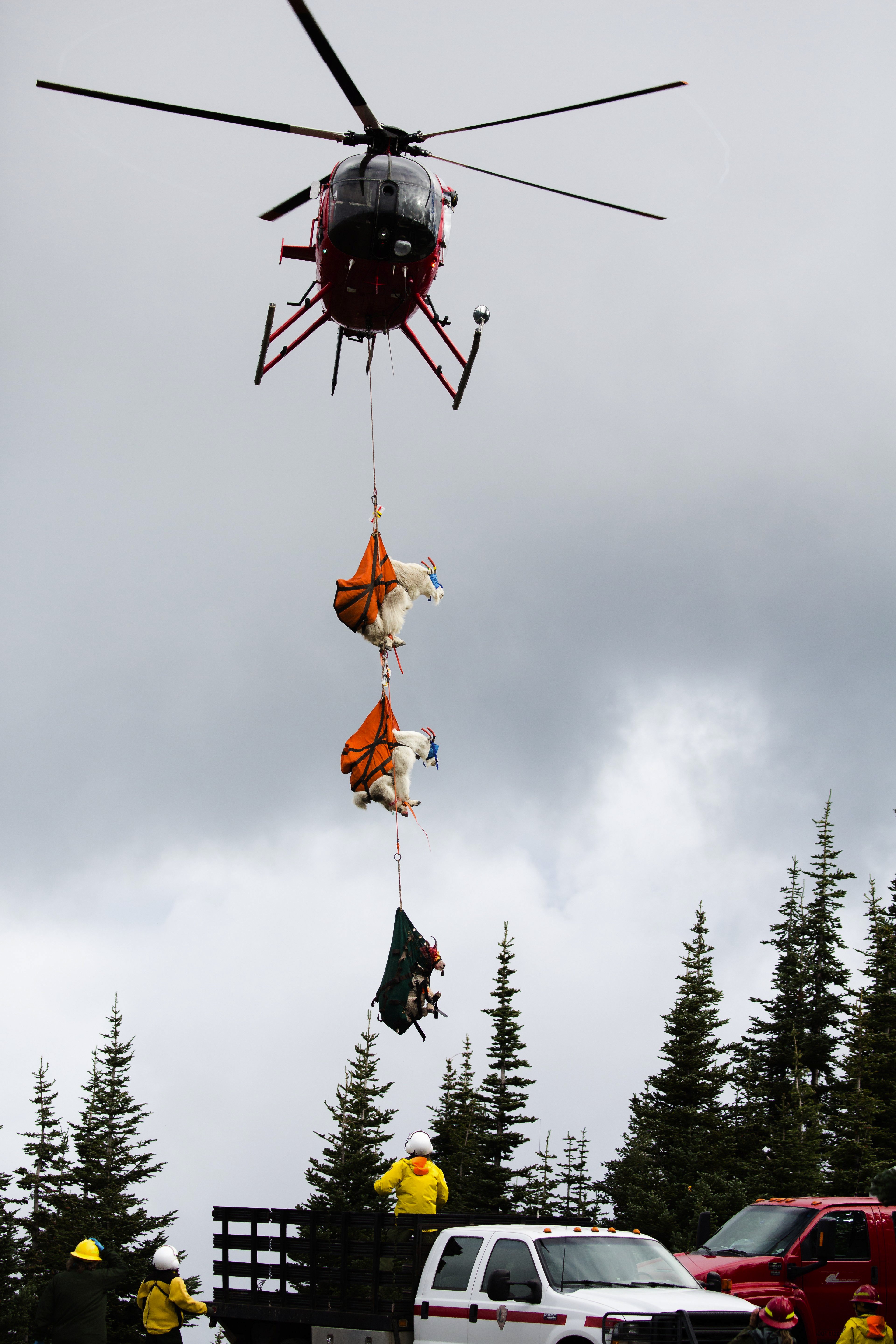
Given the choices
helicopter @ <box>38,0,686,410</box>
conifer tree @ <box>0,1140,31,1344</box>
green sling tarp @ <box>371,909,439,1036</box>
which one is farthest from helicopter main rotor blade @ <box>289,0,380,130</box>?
conifer tree @ <box>0,1140,31,1344</box>

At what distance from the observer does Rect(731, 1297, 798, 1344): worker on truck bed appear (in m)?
9.77

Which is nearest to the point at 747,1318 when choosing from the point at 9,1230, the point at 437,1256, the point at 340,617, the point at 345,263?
the point at 437,1256

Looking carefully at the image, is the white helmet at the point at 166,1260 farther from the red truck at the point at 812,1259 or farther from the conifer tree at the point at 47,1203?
the conifer tree at the point at 47,1203

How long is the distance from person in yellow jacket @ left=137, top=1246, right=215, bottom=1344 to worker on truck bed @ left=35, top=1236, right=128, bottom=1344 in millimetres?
481

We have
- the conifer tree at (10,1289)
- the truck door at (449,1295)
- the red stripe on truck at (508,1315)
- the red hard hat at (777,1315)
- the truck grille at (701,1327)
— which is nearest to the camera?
the red hard hat at (777,1315)

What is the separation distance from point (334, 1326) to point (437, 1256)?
1249 millimetres

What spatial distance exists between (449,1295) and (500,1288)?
112 centimetres

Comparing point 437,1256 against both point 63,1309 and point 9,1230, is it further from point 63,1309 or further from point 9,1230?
point 9,1230

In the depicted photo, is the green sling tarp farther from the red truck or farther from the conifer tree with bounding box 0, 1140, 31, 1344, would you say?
the conifer tree with bounding box 0, 1140, 31, 1344

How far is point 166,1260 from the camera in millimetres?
12016

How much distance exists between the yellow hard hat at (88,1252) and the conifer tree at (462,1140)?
3086cm

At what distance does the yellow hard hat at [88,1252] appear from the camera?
11.5 meters

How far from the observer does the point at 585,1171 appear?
53.4 metres

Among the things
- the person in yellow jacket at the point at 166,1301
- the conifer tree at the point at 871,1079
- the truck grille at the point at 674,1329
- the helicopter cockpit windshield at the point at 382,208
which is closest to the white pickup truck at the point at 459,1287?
the truck grille at the point at 674,1329
